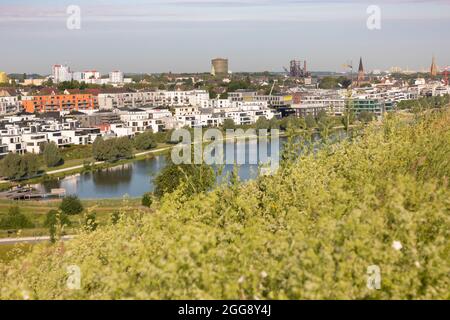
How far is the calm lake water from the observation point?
8.80 metres

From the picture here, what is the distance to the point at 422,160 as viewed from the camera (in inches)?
86.2

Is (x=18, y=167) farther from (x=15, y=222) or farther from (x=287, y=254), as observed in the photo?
(x=287, y=254)

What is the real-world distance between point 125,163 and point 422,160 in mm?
9861

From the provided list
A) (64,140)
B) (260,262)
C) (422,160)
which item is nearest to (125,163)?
(64,140)

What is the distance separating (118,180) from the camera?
32.8 feet

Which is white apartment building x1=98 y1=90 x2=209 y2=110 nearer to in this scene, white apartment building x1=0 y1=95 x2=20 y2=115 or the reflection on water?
white apartment building x1=0 y1=95 x2=20 y2=115

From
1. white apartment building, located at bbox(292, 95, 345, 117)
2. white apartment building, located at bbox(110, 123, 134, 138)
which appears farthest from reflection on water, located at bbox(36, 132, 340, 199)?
white apartment building, located at bbox(292, 95, 345, 117)

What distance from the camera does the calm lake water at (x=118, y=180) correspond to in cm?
880

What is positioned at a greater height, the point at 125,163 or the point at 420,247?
the point at 420,247

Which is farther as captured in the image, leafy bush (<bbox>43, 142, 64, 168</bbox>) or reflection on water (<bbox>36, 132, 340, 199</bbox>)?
leafy bush (<bbox>43, 142, 64, 168</bbox>)

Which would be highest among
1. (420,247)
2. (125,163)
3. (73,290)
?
(420,247)

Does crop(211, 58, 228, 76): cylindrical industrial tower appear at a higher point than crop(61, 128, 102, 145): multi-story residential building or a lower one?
higher

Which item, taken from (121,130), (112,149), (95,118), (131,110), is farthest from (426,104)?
(131,110)
